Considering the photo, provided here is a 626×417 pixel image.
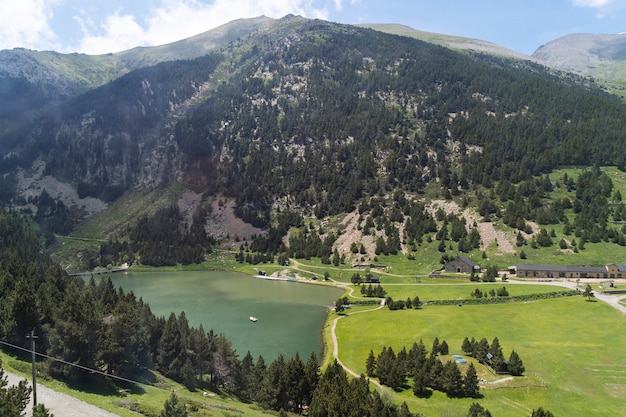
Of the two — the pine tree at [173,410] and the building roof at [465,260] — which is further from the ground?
the pine tree at [173,410]

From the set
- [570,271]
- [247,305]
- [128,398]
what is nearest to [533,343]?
[128,398]

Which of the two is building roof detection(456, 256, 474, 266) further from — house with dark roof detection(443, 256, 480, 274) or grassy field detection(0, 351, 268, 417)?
grassy field detection(0, 351, 268, 417)

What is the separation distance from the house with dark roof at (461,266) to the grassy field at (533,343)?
34.9 metres

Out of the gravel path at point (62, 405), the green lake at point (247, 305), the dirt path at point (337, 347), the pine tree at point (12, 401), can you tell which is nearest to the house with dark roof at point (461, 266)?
the green lake at point (247, 305)

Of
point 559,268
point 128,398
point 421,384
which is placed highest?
point 128,398

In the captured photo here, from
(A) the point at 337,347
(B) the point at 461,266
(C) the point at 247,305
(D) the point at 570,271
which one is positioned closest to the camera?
(A) the point at 337,347

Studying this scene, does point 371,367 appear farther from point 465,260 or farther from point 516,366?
point 465,260

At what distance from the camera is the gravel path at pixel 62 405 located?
110 ft

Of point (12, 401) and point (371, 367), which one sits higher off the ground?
point (12, 401)

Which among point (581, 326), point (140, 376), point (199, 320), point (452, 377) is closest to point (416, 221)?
point (581, 326)

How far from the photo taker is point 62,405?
35031 millimetres

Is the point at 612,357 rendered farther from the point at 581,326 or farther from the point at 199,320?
the point at 199,320

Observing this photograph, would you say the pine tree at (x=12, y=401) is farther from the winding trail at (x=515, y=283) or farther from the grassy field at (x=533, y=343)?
the winding trail at (x=515, y=283)

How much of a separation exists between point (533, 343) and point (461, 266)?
65.5 meters
